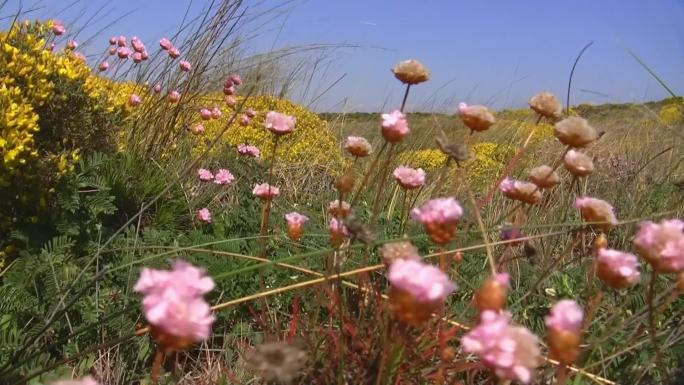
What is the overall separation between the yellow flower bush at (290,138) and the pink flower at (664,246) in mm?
2981

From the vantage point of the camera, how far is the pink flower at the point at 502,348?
0.80 meters

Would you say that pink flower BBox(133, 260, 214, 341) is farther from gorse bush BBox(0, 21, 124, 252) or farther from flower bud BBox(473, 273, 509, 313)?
gorse bush BBox(0, 21, 124, 252)

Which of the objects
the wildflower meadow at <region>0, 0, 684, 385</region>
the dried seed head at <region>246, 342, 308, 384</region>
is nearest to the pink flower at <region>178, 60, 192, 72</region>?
the wildflower meadow at <region>0, 0, 684, 385</region>

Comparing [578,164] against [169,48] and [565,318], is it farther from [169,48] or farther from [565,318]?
[169,48]

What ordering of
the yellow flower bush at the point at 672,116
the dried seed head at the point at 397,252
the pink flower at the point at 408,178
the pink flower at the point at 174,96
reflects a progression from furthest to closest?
the yellow flower bush at the point at 672,116
the pink flower at the point at 174,96
the pink flower at the point at 408,178
the dried seed head at the point at 397,252

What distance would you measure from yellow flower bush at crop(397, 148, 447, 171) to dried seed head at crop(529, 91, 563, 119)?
8.01ft

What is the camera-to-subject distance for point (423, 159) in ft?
17.2

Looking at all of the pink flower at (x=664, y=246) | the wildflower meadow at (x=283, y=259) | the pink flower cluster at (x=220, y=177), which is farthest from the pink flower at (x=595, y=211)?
the pink flower cluster at (x=220, y=177)

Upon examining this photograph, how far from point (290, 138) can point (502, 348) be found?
421 centimetres

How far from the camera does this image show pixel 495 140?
7.02m

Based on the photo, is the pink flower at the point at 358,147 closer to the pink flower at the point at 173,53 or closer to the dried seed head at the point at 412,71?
the dried seed head at the point at 412,71

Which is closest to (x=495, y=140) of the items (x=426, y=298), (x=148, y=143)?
(x=148, y=143)

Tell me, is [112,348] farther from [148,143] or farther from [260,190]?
[148,143]

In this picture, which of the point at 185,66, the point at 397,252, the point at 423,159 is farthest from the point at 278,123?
the point at 423,159
